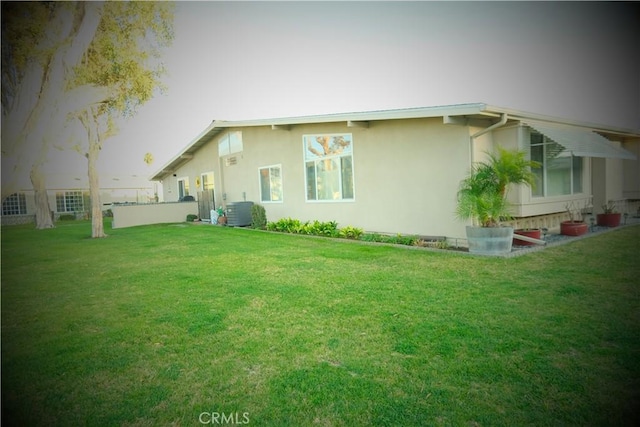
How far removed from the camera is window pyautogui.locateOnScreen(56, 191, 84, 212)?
729 inches

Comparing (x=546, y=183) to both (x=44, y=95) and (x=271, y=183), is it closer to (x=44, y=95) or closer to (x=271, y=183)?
(x=271, y=183)

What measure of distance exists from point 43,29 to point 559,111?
1338 cm

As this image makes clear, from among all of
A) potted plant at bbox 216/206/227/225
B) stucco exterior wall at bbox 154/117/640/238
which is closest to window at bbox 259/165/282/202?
stucco exterior wall at bbox 154/117/640/238

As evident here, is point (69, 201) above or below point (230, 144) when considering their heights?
below

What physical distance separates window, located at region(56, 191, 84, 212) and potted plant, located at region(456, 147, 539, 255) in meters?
17.9

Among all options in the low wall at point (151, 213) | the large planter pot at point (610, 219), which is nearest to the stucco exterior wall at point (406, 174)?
the large planter pot at point (610, 219)

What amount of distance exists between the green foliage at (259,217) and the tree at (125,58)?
17.0ft

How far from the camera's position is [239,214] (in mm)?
13961

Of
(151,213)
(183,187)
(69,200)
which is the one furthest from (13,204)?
(69,200)

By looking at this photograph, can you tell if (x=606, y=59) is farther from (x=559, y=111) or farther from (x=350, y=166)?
(x=559, y=111)

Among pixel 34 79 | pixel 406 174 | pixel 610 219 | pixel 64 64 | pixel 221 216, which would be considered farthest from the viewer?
pixel 221 216

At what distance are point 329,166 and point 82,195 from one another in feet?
42.7

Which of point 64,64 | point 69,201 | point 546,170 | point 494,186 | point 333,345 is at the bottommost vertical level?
point 333,345

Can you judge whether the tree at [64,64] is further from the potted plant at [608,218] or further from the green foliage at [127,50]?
the potted plant at [608,218]
